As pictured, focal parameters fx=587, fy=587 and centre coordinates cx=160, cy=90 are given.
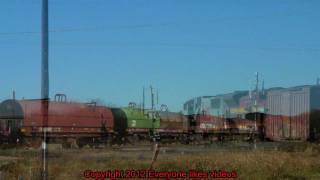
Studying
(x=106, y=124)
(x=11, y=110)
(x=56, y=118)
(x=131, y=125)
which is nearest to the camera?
(x=11, y=110)

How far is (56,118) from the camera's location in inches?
1932

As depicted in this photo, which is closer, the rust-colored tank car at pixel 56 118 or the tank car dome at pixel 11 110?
the rust-colored tank car at pixel 56 118

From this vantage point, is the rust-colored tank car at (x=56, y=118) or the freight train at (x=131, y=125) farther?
the freight train at (x=131, y=125)

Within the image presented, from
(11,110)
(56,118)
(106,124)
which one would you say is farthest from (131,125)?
(11,110)

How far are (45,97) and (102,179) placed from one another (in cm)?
409

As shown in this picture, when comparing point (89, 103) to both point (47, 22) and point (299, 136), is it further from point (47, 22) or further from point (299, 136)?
point (47, 22)

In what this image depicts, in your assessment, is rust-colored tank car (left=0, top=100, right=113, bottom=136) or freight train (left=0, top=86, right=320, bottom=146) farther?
freight train (left=0, top=86, right=320, bottom=146)

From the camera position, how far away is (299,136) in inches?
2840

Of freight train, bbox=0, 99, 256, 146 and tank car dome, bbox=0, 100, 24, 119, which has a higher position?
tank car dome, bbox=0, 100, 24, 119

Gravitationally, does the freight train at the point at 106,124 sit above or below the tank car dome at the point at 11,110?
below

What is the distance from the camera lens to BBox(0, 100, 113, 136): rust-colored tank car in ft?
156

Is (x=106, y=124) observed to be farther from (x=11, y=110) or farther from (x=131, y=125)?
(x=11, y=110)

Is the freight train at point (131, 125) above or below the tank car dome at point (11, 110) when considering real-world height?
below

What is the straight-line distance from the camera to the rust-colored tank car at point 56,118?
156ft
